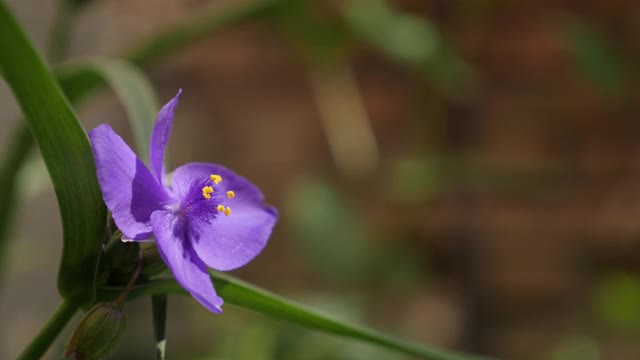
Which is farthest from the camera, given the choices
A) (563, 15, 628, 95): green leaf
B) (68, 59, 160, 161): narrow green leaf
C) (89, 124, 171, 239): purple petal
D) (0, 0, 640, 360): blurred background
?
(0, 0, 640, 360): blurred background

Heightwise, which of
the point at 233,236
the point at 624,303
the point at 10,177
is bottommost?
the point at 624,303

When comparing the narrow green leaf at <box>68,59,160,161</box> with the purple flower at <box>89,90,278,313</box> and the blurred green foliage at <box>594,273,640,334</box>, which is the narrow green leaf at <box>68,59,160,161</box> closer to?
the purple flower at <box>89,90,278,313</box>

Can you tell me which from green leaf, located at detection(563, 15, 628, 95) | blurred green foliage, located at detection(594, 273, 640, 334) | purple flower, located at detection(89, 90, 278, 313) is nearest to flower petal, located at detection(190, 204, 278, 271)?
purple flower, located at detection(89, 90, 278, 313)

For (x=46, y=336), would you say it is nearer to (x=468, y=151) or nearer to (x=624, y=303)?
(x=624, y=303)

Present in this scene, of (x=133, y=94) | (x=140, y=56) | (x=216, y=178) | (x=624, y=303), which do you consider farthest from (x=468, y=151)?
(x=216, y=178)

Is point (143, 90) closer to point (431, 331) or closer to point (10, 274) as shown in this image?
point (10, 274)

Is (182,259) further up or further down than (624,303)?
further up
